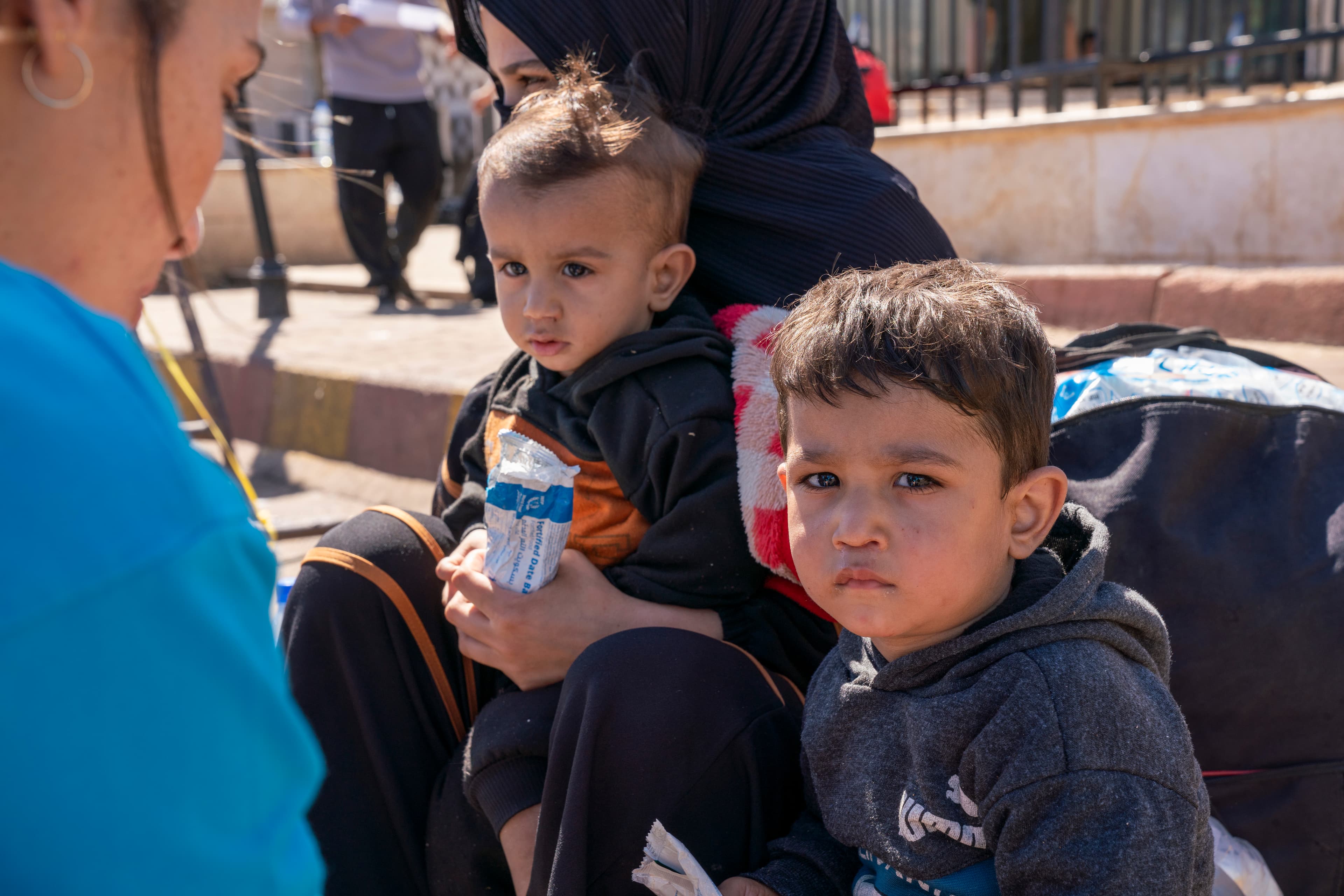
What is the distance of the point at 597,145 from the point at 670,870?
3.50ft

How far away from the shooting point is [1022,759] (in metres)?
1.21

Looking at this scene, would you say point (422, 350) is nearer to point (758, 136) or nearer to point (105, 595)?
point (758, 136)

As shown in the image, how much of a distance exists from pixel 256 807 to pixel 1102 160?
15.7 feet

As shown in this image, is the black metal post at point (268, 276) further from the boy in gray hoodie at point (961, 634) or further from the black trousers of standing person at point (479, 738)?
the boy in gray hoodie at point (961, 634)

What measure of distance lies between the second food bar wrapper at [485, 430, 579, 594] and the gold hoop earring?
890 mm

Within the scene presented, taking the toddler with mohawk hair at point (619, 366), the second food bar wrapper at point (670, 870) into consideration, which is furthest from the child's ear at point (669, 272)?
the second food bar wrapper at point (670, 870)

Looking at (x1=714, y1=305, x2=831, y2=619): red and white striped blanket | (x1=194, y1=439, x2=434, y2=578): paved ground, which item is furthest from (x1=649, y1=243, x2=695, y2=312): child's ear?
Result: (x1=194, y1=439, x2=434, y2=578): paved ground

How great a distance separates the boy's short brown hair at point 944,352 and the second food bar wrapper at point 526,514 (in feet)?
1.31

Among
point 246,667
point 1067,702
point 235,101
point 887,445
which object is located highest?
point 235,101

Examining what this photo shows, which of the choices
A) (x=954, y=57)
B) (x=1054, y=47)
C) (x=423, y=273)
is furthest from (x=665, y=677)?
(x=423, y=273)

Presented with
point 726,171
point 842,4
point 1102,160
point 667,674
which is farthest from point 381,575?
point 842,4

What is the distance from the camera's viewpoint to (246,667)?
0.72m

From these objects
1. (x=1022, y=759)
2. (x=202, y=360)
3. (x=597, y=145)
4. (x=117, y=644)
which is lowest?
(x=202, y=360)

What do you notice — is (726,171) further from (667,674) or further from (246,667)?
(246,667)
